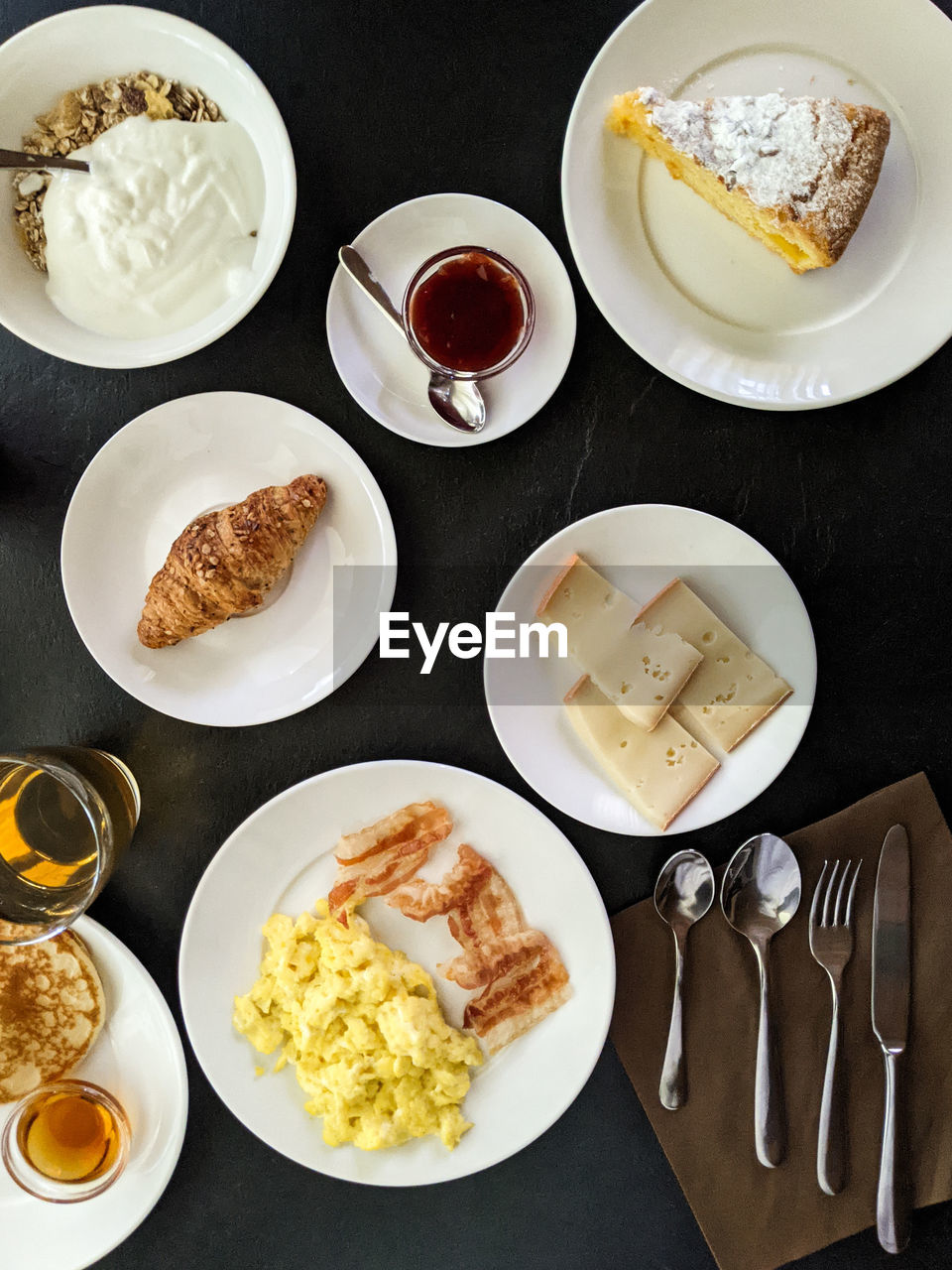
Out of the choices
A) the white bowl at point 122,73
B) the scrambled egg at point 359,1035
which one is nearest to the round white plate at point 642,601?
the scrambled egg at point 359,1035

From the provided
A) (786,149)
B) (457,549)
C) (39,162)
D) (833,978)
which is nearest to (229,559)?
(457,549)

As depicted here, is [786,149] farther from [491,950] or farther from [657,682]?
[491,950]

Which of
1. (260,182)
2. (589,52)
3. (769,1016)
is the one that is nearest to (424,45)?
(589,52)

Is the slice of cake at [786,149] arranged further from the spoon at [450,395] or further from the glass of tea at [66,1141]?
the glass of tea at [66,1141]

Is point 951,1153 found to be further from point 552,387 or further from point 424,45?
point 424,45

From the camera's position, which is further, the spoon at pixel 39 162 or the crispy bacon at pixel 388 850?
the crispy bacon at pixel 388 850

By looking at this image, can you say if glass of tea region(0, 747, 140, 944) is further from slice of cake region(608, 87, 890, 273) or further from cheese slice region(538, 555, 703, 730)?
slice of cake region(608, 87, 890, 273)

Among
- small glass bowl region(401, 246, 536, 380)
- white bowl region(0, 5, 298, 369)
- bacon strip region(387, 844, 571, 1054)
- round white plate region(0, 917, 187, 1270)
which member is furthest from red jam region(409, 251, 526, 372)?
round white plate region(0, 917, 187, 1270)
